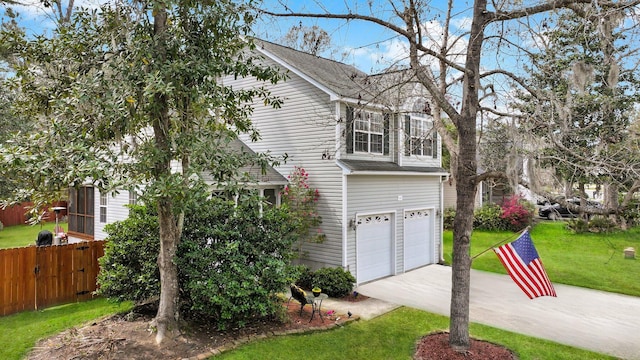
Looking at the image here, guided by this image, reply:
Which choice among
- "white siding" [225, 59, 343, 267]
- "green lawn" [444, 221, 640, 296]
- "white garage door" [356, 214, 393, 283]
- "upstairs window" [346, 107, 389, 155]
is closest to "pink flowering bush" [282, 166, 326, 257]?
"white siding" [225, 59, 343, 267]

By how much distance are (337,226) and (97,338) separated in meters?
6.11

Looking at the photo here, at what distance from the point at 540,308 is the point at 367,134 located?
20.9 ft

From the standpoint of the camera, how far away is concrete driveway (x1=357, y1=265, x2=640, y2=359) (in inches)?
294

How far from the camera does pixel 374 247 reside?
457 inches

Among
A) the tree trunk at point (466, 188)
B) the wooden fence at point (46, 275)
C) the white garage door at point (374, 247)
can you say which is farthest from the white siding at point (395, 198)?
the wooden fence at point (46, 275)

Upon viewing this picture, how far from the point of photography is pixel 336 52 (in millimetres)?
7105

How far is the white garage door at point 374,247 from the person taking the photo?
11.1 meters

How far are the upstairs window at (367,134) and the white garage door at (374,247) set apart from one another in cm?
205

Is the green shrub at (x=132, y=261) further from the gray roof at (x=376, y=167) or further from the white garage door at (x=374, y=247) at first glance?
the white garage door at (x=374, y=247)

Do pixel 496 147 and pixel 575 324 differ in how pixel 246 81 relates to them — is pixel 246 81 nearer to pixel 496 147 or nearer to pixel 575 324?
pixel 496 147

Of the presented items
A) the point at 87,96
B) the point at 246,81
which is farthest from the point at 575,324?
the point at 246,81

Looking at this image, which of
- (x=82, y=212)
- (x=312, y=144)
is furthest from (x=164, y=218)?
(x=82, y=212)

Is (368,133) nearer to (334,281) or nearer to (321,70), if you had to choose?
(321,70)

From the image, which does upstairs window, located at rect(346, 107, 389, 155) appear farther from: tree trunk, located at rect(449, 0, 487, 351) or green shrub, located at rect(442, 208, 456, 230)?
green shrub, located at rect(442, 208, 456, 230)
